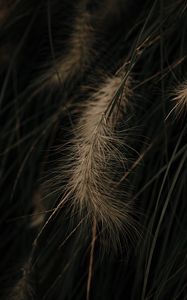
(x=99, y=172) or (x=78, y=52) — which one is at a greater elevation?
(x=78, y=52)

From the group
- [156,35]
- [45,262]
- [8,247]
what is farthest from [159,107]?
[8,247]

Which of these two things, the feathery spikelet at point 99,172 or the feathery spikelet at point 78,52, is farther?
the feathery spikelet at point 78,52

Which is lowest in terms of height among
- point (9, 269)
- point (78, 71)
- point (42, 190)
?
point (9, 269)

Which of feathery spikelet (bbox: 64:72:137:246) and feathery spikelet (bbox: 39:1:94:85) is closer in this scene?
feathery spikelet (bbox: 64:72:137:246)

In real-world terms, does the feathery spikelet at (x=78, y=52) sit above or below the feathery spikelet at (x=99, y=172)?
above

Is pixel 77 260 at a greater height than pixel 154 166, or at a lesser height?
lesser

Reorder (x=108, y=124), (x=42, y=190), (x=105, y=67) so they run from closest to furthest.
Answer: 1. (x=108, y=124)
2. (x=42, y=190)
3. (x=105, y=67)

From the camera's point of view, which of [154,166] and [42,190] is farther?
[42,190]

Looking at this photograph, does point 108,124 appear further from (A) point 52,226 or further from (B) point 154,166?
(A) point 52,226

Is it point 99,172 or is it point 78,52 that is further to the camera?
point 78,52

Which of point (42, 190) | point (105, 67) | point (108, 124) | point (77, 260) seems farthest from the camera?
point (105, 67)

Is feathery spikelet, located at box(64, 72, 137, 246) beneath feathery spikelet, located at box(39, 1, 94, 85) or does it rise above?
beneath
